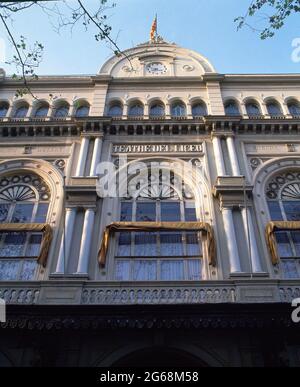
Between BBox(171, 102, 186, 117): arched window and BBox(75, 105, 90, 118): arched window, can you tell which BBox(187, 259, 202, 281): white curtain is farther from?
BBox(75, 105, 90, 118): arched window

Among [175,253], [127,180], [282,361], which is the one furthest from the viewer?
[127,180]

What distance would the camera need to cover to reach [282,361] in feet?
34.6

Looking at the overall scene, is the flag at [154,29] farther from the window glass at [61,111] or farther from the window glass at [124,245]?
the window glass at [124,245]

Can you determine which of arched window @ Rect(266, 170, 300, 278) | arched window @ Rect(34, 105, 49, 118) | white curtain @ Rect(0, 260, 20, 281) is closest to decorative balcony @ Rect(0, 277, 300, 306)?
white curtain @ Rect(0, 260, 20, 281)

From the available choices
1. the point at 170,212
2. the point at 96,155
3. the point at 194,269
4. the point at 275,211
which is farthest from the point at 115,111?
the point at 194,269

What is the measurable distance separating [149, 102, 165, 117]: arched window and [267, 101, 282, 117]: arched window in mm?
5998

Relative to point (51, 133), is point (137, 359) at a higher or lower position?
lower

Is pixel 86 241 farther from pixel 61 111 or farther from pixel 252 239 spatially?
pixel 61 111

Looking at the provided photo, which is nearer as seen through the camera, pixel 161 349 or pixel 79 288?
pixel 161 349

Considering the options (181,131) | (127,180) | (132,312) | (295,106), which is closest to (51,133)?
(127,180)

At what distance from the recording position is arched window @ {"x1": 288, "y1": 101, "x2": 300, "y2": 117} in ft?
69.3

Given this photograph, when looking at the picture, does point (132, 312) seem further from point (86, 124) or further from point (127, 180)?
point (86, 124)

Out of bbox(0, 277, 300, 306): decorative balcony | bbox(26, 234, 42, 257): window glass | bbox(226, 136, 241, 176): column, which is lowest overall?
bbox(0, 277, 300, 306): decorative balcony
